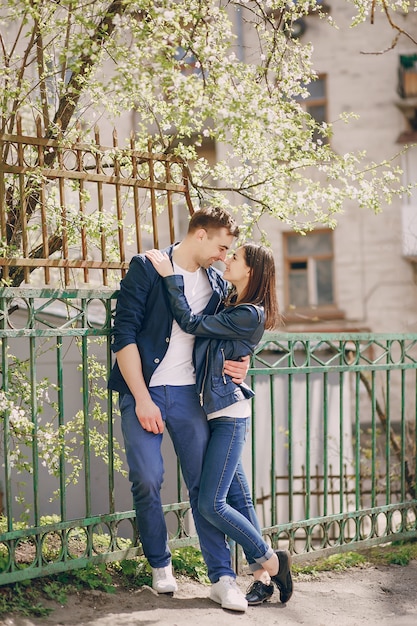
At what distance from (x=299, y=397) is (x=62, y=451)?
906 centimetres

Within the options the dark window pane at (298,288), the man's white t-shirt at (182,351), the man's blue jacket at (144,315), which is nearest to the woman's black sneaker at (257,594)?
the man's white t-shirt at (182,351)

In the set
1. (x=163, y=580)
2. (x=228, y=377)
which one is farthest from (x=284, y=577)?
(x=228, y=377)

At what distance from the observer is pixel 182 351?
4.69 metres

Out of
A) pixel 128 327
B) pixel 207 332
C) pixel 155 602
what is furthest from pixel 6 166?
pixel 155 602

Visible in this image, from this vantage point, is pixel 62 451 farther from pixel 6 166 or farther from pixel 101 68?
pixel 101 68

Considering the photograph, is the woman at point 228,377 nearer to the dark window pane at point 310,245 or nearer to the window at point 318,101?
the dark window pane at point 310,245

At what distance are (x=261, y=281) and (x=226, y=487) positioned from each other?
1.07 m

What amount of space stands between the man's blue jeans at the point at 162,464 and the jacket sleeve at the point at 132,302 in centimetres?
32

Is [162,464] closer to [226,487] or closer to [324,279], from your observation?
[226,487]

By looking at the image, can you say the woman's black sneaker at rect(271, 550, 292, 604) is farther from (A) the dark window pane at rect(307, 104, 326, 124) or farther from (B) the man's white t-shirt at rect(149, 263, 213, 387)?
(A) the dark window pane at rect(307, 104, 326, 124)

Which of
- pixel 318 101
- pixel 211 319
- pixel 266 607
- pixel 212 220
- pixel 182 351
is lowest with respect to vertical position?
pixel 266 607

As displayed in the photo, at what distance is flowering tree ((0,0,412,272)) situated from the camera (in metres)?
4.75

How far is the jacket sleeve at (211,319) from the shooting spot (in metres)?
4.54

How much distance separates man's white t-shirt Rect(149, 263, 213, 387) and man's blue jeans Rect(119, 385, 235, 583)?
5 cm
